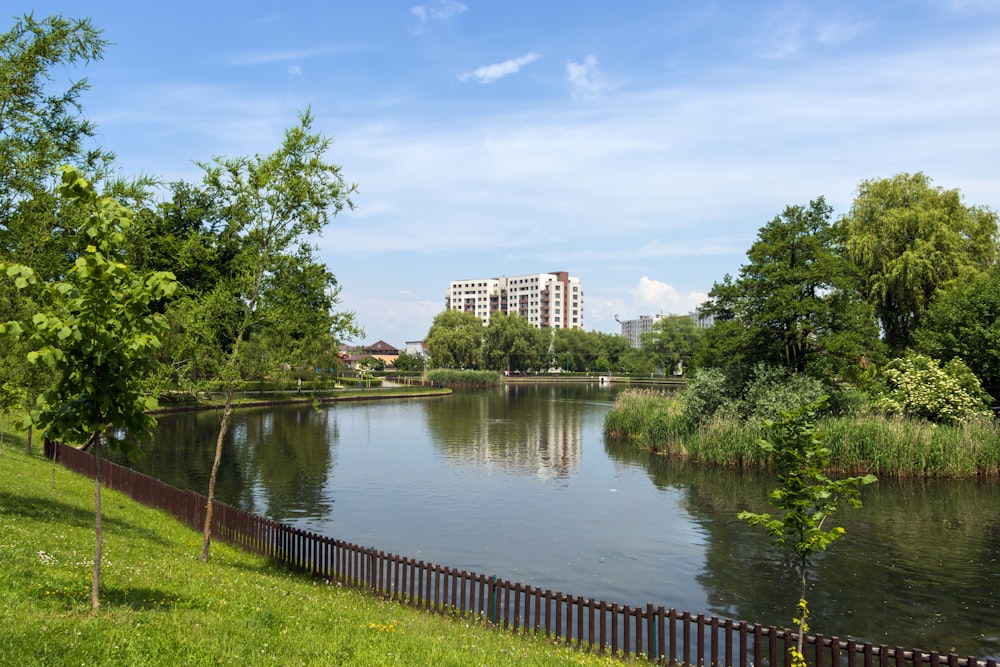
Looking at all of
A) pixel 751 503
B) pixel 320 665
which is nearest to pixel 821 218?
pixel 751 503

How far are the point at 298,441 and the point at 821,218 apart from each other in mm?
35350

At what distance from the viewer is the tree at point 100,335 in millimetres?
7551

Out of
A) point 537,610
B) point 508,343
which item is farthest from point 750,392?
point 508,343

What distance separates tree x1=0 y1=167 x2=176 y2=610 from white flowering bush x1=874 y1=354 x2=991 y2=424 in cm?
3560

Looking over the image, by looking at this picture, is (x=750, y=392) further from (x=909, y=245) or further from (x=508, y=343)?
(x=508, y=343)

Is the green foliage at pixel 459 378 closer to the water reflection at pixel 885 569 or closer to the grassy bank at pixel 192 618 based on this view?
the water reflection at pixel 885 569

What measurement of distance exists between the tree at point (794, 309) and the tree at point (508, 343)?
4259 inches

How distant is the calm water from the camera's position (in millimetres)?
15484

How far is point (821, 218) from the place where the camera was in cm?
3672

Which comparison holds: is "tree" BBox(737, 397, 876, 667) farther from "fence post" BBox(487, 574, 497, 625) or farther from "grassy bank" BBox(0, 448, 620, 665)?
"fence post" BBox(487, 574, 497, 625)

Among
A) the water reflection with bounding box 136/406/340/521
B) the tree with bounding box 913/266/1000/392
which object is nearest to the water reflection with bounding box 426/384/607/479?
the water reflection with bounding box 136/406/340/521

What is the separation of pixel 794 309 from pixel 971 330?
1131 cm

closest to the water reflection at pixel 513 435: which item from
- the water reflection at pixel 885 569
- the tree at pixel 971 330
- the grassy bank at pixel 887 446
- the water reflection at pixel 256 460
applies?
the water reflection at pixel 256 460

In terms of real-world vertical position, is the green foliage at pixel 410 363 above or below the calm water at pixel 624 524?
above
